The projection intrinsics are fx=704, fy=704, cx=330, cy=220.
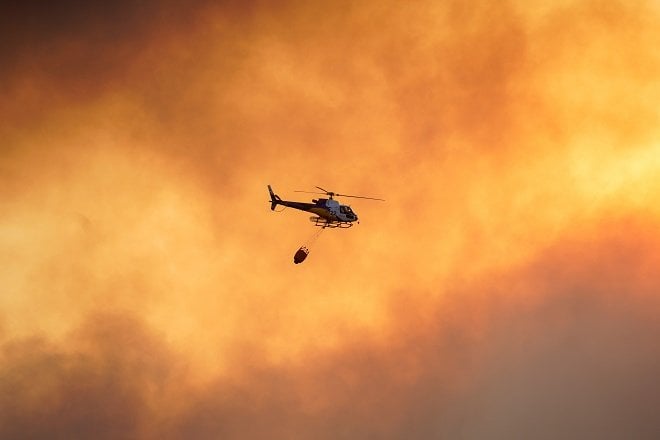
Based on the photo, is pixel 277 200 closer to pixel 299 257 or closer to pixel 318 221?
pixel 318 221

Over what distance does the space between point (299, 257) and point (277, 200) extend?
16623 millimetres

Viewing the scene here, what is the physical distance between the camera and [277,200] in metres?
115

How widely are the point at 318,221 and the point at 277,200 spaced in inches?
353

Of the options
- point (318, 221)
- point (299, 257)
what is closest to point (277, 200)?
point (318, 221)

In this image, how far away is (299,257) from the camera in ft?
332

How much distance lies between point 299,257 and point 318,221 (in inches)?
415

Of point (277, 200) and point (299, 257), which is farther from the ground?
point (277, 200)

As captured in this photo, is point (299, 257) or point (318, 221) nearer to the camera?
point (299, 257)

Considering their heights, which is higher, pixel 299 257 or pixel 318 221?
pixel 318 221

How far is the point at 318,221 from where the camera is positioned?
109875 mm

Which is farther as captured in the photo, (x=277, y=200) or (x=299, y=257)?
(x=277, y=200)
